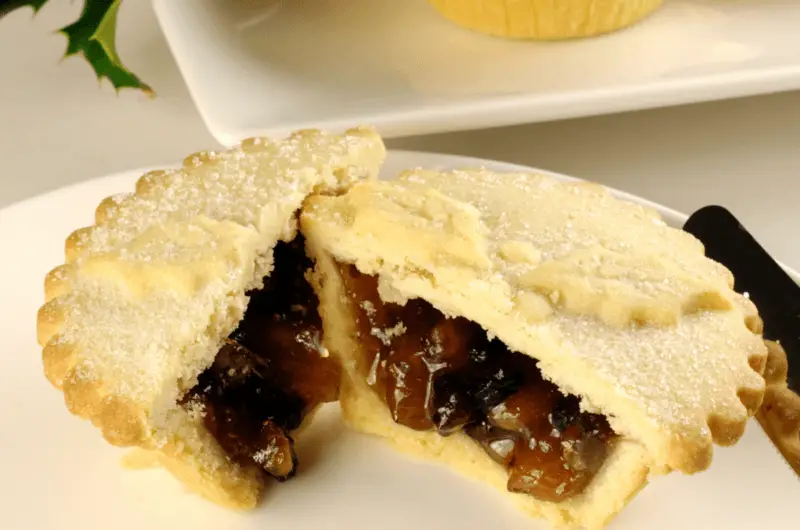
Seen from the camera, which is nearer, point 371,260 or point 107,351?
point 107,351

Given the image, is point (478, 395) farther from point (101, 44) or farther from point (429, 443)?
point (101, 44)

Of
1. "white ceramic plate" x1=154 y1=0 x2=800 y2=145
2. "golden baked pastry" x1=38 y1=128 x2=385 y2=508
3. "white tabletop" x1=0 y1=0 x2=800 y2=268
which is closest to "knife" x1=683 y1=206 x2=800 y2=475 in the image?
"white tabletop" x1=0 y1=0 x2=800 y2=268

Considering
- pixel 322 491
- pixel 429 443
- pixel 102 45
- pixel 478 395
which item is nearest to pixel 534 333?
pixel 478 395

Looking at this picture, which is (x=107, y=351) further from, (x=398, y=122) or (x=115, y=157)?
(x=115, y=157)

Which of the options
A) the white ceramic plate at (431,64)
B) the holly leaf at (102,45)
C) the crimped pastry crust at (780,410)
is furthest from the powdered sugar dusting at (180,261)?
the crimped pastry crust at (780,410)

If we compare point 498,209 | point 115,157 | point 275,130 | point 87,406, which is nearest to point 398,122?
point 275,130
